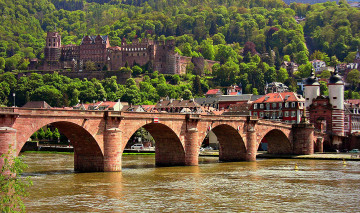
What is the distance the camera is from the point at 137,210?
44.5 meters

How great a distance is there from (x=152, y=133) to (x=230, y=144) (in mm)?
14705

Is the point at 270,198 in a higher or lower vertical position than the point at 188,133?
lower

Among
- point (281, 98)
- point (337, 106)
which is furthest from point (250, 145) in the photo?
point (281, 98)

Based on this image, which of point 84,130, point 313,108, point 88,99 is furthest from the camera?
point 88,99

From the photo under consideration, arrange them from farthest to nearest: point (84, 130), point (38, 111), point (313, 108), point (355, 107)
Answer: point (355, 107), point (313, 108), point (84, 130), point (38, 111)

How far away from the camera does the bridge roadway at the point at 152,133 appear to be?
2229 inches

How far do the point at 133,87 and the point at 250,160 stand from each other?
108950mm

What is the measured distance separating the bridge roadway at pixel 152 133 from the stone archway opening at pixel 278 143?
0.47 ft

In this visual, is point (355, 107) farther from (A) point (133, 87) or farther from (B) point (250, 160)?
(A) point (133, 87)

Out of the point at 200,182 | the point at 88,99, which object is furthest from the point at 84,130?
the point at 88,99

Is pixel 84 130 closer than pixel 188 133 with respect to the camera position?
Yes

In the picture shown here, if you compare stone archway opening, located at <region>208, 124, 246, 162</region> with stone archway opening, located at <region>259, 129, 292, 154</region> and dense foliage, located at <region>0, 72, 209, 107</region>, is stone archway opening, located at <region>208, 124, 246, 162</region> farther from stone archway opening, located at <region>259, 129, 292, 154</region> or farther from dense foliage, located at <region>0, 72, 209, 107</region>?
dense foliage, located at <region>0, 72, 209, 107</region>

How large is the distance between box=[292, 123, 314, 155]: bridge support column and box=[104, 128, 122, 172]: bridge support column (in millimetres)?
39495

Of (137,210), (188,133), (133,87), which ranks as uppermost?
(133,87)
